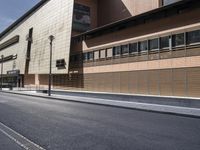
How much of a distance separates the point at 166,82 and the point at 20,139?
20.9 meters

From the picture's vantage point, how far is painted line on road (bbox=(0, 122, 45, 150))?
7.55 m

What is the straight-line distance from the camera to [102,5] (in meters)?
51.2

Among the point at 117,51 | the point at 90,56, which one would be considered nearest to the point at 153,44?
the point at 117,51

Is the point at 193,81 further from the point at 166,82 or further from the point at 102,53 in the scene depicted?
the point at 102,53

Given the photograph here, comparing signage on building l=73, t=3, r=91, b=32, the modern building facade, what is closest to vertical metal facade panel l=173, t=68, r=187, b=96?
the modern building facade

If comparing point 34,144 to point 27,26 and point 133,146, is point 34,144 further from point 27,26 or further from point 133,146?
point 27,26

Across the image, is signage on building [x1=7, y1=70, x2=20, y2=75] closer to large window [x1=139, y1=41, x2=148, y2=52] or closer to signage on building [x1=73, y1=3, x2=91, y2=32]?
signage on building [x1=73, y1=3, x2=91, y2=32]

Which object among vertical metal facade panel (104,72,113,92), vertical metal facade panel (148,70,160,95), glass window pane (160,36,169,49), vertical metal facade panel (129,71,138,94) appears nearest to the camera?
glass window pane (160,36,169,49)

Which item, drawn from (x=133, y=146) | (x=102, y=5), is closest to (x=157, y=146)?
(x=133, y=146)

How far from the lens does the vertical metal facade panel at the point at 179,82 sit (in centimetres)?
2564

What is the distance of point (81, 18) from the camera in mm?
48875

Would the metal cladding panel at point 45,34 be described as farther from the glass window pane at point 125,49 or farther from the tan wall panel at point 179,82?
the tan wall panel at point 179,82

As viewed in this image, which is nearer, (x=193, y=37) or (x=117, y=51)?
(x=193, y=37)

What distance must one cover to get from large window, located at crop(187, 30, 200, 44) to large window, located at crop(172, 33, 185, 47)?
67 centimetres
